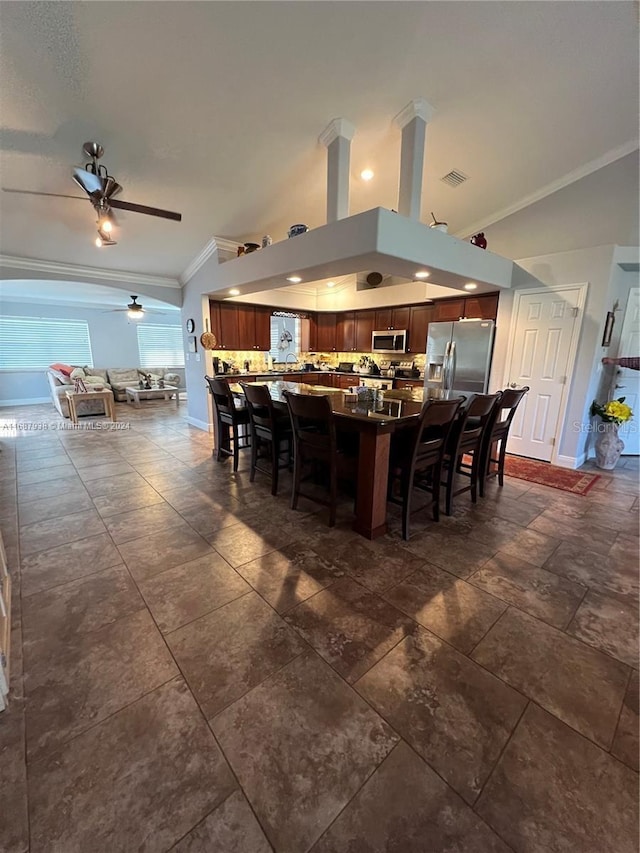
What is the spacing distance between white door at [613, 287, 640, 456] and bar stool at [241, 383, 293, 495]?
13.9ft

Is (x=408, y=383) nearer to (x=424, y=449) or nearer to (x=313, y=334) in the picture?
(x=313, y=334)

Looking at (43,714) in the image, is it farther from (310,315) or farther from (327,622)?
(310,315)

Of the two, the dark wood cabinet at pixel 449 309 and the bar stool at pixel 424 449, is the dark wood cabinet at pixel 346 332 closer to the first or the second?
the dark wood cabinet at pixel 449 309

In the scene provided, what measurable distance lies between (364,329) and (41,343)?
7798 millimetres

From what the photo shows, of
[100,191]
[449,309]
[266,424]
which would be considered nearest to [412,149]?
[449,309]

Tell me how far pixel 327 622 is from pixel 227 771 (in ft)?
2.35

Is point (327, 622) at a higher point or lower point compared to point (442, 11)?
lower

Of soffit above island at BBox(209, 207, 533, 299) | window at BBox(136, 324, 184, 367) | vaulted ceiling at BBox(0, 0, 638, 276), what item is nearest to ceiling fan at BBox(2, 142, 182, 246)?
vaulted ceiling at BBox(0, 0, 638, 276)

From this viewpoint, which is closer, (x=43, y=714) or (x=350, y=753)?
(x=350, y=753)

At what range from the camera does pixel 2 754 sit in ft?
3.83

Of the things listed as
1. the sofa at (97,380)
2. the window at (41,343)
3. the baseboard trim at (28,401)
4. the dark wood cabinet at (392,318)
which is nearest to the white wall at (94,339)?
the baseboard trim at (28,401)

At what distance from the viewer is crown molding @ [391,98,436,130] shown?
2814 millimetres

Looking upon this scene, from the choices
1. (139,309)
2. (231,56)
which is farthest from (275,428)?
(139,309)

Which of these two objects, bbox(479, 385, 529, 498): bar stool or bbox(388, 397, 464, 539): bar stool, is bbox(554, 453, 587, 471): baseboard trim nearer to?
bbox(479, 385, 529, 498): bar stool
